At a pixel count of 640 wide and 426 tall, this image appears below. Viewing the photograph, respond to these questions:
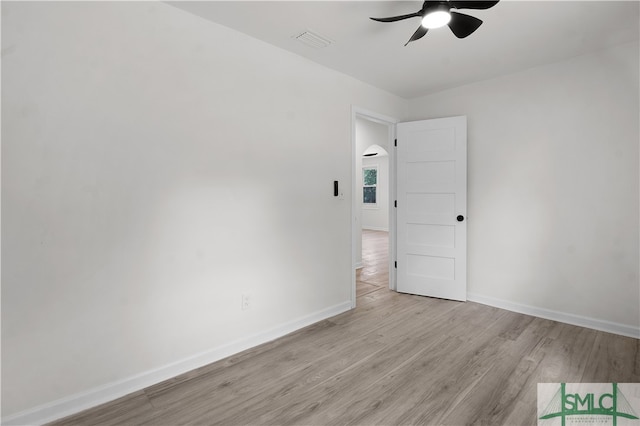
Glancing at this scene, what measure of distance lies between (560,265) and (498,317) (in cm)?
82

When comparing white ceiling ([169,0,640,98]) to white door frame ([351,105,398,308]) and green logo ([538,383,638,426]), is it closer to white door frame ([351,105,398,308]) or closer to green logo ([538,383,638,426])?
white door frame ([351,105,398,308])

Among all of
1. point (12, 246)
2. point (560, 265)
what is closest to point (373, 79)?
point (560, 265)

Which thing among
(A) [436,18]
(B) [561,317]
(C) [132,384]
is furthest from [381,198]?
(C) [132,384]

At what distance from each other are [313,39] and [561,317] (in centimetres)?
366

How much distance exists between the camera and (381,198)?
36.6 ft

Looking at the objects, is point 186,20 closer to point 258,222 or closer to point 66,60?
point 66,60

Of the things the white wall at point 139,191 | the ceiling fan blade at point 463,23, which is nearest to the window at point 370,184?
the white wall at point 139,191

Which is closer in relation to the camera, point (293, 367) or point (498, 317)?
point (293, 367)

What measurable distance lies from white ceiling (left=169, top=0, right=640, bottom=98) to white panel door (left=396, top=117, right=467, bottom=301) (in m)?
0.76

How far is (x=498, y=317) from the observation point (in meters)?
3.41

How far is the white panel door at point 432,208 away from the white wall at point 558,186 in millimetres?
199

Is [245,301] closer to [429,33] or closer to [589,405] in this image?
[589,405]

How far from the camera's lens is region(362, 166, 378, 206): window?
11438mm

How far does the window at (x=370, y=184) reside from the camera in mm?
11438
